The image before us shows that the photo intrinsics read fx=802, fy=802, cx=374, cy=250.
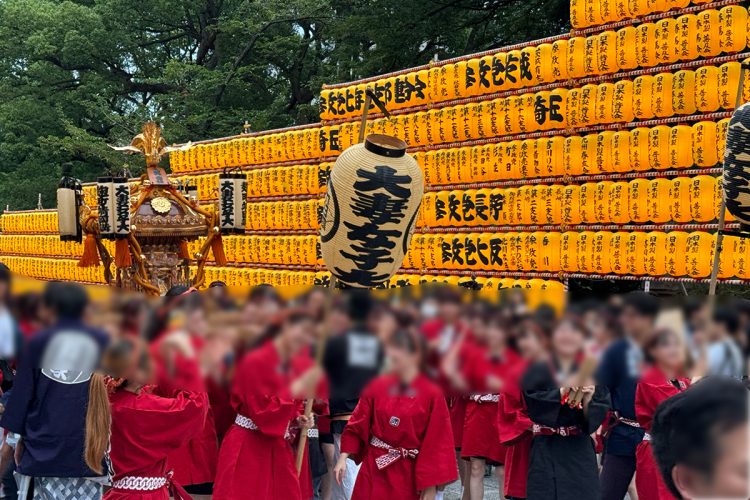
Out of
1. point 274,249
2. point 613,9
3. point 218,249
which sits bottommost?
point 274,249

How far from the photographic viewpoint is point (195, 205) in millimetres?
11023

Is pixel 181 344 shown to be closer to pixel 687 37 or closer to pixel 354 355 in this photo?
pixel 354 355

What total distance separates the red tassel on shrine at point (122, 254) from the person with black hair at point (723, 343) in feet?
32.1

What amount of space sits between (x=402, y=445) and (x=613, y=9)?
742cm

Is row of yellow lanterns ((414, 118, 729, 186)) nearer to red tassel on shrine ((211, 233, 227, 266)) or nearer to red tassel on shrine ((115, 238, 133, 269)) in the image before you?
red tassel on shrine ((211, 233, 227, 266))

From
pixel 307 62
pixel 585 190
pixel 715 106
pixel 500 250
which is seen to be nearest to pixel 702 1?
pixel 715 106

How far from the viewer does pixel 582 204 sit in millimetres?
10148

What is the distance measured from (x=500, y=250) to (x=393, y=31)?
7949 mm

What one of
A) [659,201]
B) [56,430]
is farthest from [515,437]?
[659,201]

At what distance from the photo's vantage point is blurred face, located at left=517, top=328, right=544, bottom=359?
4.21ft

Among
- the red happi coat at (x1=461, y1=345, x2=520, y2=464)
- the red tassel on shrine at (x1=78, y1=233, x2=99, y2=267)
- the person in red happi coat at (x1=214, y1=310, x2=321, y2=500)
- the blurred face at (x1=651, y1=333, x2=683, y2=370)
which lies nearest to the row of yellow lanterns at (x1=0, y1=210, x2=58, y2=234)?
the red tassel on shrine at (x1=78, y1=233, x2=99, y2=267)

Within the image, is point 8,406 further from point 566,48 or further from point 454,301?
point 566,48

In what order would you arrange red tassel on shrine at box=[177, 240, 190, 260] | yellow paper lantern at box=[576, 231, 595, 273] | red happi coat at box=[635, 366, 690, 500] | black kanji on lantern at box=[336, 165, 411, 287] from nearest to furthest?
black kanji on lantern at box=[336, 165, 411, 287] < red happi coat at box=[635, 366, 690, 500] < yellow paper lantern at box=[576, 231, 595, 273] < red tassel on shrine at box=[177, 240, 190, 260]

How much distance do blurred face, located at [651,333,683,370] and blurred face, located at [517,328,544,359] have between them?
0.58 ft
